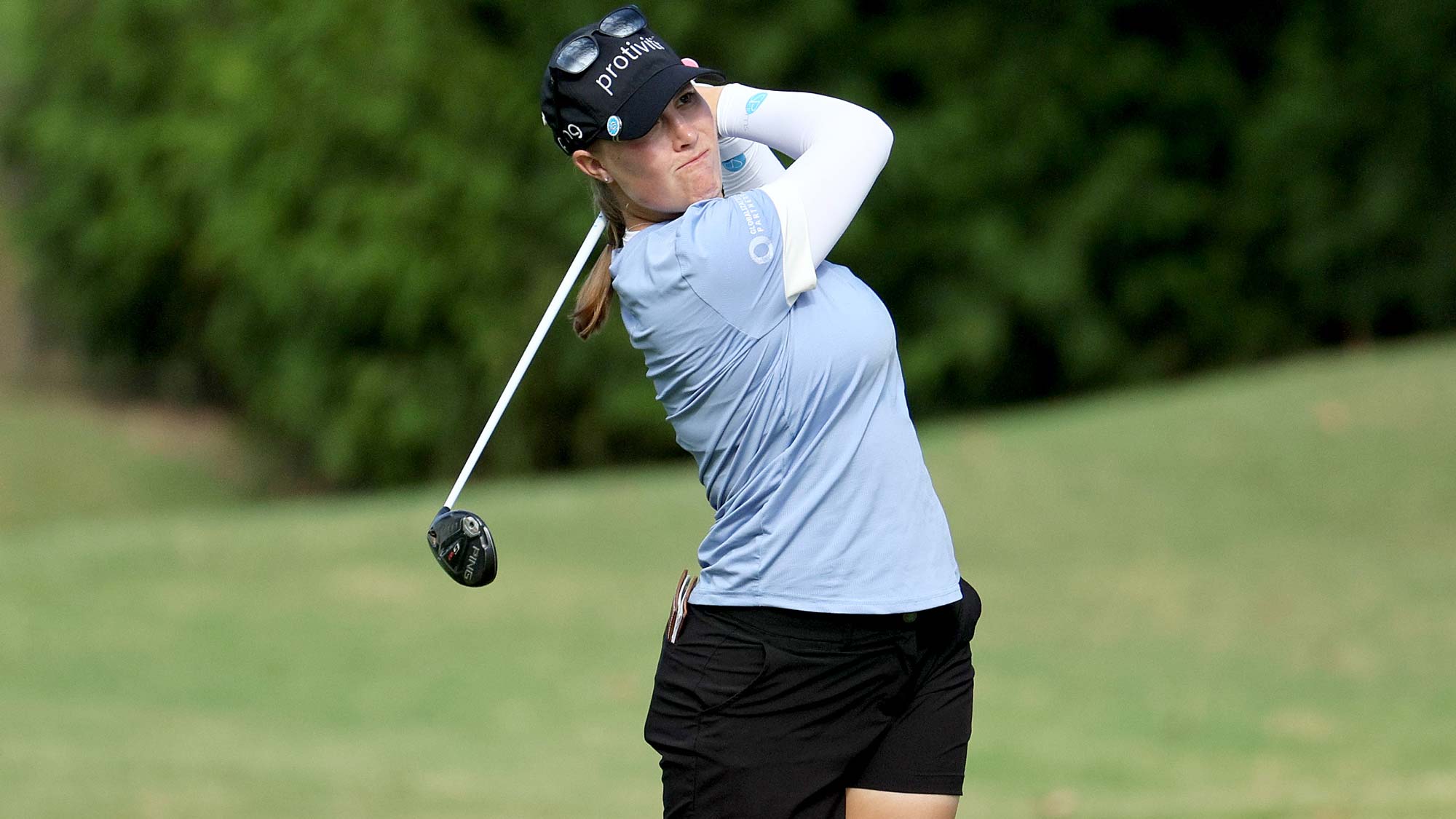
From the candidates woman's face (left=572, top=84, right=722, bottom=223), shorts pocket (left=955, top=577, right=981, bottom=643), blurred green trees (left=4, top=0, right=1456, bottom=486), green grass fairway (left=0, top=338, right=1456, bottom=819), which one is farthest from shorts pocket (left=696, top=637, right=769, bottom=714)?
blurred green trees (left=4, top=0, right=1456, bottom=486)

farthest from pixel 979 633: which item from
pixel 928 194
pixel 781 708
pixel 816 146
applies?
pixel 928 194

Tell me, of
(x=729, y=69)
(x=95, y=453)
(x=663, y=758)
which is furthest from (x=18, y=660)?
(x=95, y=453)

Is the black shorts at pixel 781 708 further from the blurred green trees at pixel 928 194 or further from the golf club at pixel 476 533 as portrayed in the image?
the blurred green trees at pixel 928 194

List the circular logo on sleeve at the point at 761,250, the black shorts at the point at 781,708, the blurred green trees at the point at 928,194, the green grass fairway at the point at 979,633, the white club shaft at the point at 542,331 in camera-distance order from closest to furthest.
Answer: the circular logo on sleeve at the point at 761,250 → the black shorts at the point at 781,708 → the white club shaft at the point at 542,331 → the green grass fairway at the point at 979,633 → the blurred green trees at the point at 928,194

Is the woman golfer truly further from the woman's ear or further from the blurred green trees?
the blurred green trees

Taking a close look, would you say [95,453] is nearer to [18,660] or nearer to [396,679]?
[18,660]

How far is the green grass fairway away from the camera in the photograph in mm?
4664

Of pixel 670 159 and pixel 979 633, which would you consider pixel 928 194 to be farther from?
pixel 670 159

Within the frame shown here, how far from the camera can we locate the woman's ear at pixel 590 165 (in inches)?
70.8

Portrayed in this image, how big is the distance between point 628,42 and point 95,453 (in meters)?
12.2

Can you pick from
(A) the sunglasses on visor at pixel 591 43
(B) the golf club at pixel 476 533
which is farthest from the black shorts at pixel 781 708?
(A) the sunglasses on visor at pixel 591 43

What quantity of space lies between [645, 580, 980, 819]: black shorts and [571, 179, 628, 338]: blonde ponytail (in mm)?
358

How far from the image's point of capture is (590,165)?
1808 millimetres

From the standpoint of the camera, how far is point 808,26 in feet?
34.6
